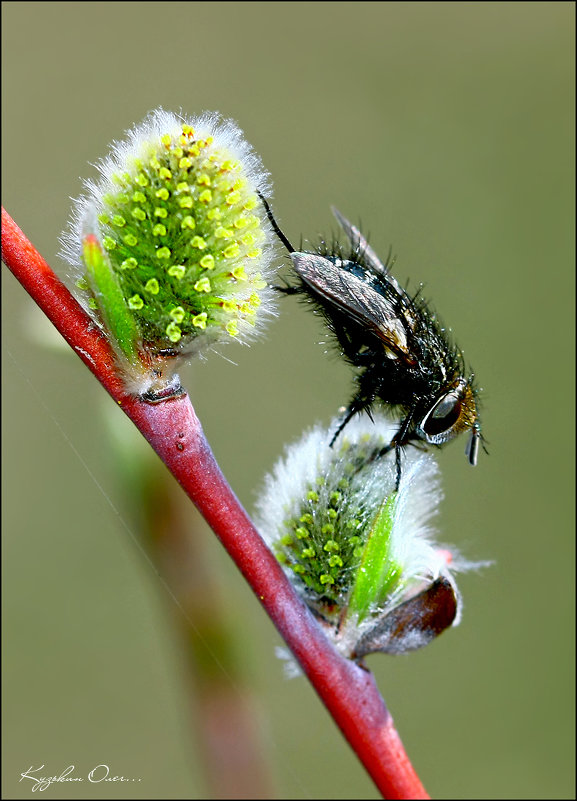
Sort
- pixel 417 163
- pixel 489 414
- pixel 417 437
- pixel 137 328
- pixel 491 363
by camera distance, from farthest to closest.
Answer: pixel 417 163
pixel 491 363
pixel 489 414
pixel 417 437
pixel 137 328

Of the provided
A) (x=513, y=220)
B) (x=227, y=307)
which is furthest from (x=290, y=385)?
(x=227, y=307)

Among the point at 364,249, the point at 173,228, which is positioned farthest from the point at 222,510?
the point at 364,249

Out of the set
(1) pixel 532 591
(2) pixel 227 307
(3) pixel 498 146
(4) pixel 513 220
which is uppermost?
(2) pixel 227 307

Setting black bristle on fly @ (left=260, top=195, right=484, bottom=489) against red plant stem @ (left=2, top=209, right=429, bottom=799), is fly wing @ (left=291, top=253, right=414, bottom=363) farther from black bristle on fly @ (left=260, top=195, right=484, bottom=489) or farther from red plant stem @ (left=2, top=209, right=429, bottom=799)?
red plant stem @ (left=2, top=209, right=429, bottom=799)

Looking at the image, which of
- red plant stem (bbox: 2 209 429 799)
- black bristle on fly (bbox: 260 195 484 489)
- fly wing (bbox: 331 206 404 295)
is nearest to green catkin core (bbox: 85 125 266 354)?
red plant stem (bbox: 2 209 429 799)

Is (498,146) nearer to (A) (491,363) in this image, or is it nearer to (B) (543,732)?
(A) (491,363)

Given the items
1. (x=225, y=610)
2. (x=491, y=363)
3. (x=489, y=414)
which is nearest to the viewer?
(x=225, y=610)

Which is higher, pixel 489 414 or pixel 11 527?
pixel 11 527
